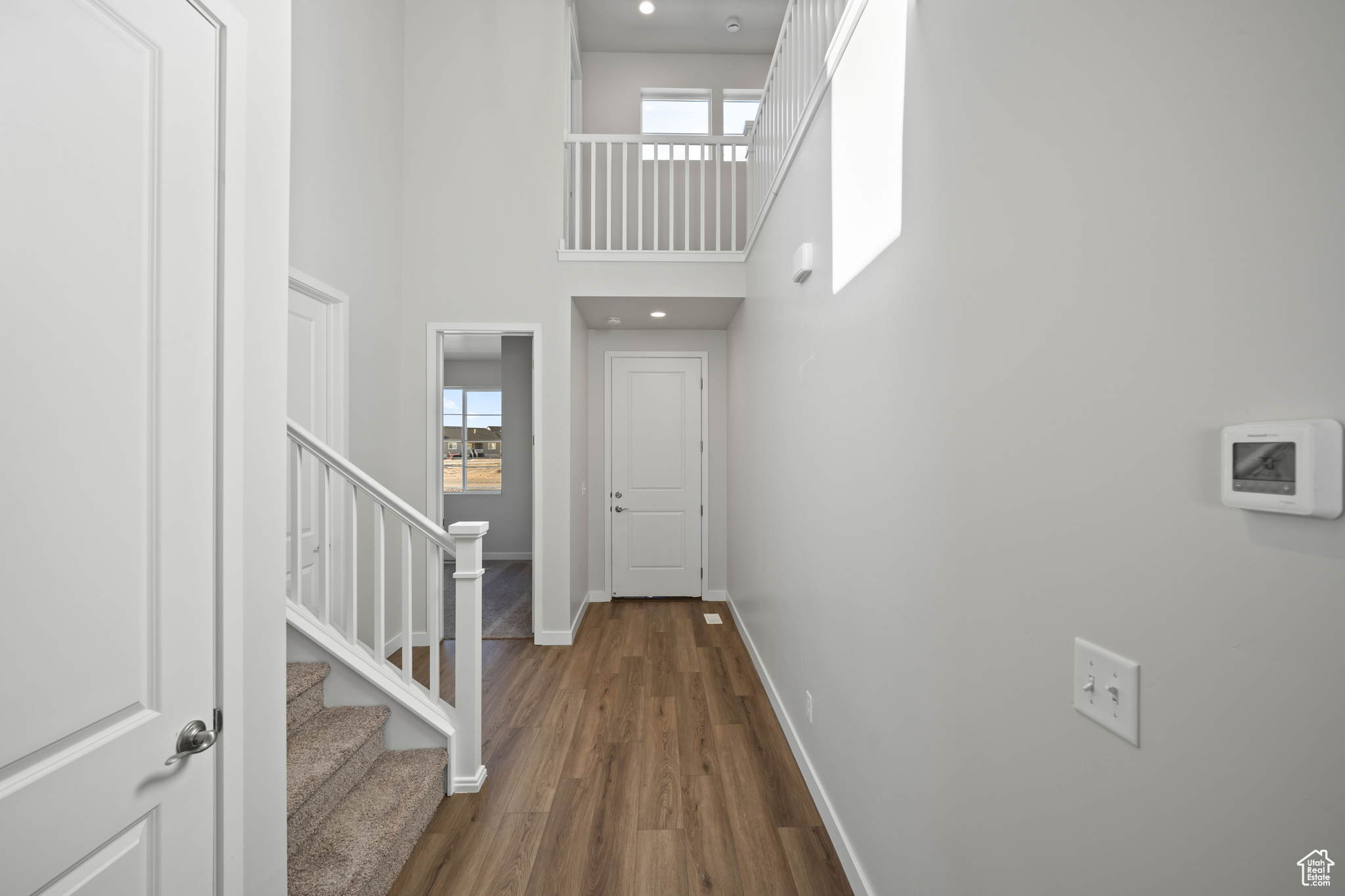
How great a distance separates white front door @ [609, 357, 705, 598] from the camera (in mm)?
4918

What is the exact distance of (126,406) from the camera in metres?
0.89

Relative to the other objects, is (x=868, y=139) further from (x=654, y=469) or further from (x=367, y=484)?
(x=654, y=469)

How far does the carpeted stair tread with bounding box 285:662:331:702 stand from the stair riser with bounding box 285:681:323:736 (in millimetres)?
26

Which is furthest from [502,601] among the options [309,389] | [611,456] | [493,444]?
[493,444]

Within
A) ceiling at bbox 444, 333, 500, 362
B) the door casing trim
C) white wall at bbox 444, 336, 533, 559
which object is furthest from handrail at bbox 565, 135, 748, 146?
white wall at bbox 444, 336, 533, 559

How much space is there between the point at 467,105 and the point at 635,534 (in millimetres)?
3501

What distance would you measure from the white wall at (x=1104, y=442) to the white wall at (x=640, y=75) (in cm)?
450

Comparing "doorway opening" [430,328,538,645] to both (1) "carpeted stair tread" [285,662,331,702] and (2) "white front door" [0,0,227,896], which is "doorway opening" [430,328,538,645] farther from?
(2) "white front door" [0,0,227,896]

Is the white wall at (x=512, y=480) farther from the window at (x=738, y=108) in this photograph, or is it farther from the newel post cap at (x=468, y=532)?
the newel post cap at (x=468, y=532)

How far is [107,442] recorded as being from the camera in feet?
2.83

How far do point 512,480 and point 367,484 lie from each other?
A: 506 centimetres

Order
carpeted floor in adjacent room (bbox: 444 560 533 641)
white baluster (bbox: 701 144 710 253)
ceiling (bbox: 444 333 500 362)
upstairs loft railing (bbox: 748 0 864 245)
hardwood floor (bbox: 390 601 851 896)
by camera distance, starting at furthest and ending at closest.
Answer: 1. ceiling (bbox: 444 333 500 362)
2. carpeted floor in adjacent room (bbox: 444 560 533 641)
3. white baluster (bbox: 701 144 710 253)
4. upstairs loft railing (bbox: 748 0 864 245)
5. hardwood floor (bbox: 390 601 851 896)

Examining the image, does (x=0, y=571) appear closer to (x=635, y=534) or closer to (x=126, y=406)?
(x=126, y=406)

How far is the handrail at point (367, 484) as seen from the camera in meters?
2.27
